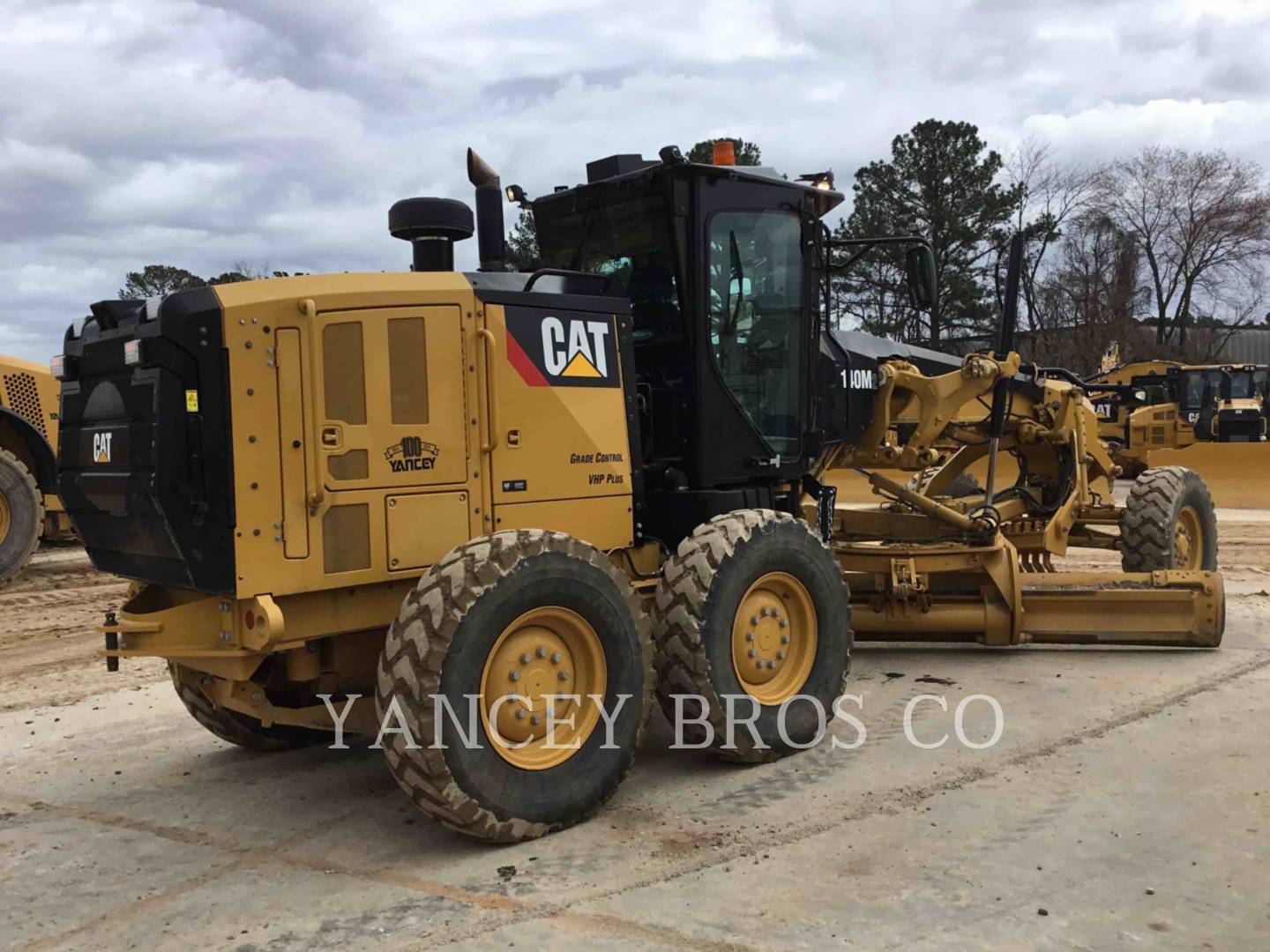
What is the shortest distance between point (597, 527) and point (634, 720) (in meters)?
0.90

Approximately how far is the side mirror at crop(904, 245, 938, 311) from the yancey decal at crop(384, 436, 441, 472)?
309cm

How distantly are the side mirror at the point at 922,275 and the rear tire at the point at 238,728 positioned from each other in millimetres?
3997

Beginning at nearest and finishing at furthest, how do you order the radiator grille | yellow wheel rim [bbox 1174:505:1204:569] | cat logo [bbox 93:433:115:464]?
cat logo [bbox 93:433:115:464], yellow wheel rim [bbox 1174:505:1204:569], the radiator grille

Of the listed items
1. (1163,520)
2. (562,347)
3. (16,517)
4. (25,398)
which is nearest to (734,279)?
(562,347)

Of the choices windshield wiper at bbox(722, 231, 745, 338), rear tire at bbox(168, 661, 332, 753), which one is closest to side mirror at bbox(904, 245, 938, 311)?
windshield wiper at bbox(722, 231, 745, 338)

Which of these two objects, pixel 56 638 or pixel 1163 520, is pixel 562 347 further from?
pixel 56 638

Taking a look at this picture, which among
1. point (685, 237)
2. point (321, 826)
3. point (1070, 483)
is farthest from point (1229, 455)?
point (321, 826)

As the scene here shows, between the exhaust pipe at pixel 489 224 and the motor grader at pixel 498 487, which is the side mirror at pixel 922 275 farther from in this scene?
the exhaust pipe at pixel 489 224

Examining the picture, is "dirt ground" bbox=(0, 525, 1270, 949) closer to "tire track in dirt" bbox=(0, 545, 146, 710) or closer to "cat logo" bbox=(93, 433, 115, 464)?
"tire track in dirt" bbox=(0, 545, 146, 710)

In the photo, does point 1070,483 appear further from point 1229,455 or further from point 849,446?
point 1229,455

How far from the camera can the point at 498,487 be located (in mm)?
4566

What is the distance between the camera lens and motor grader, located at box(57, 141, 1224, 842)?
4.02m

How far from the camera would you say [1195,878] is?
378 centimetres

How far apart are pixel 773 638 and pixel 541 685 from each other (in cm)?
142
